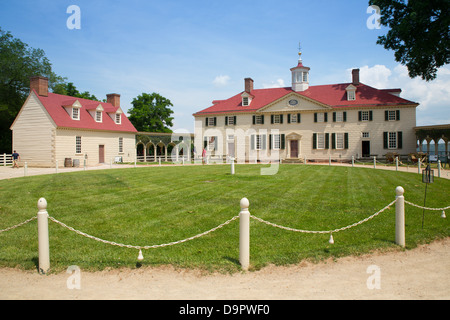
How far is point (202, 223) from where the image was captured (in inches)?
291

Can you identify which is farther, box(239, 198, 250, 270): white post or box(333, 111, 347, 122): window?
box(333, 111, 347, 122): window

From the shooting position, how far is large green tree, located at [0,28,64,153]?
125 ft

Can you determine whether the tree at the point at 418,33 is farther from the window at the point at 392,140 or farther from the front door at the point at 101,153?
the front door at the point at 101,153

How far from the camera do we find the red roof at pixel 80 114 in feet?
100

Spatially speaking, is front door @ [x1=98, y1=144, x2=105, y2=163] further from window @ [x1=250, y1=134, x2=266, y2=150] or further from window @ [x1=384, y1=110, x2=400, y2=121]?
window @ [x1=384, y1=110, x2=400, y2=121]

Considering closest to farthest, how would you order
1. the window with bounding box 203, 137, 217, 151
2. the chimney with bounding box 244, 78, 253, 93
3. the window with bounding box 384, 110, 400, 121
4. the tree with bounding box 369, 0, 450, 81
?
the tree with bounding box 369, 0, 450, 81 < the window with bounding box 384, 110, 400, 121 < the window with bounding box 203, 137, 217, 151 < the chimney with bounding box 244, 78, 253, 93

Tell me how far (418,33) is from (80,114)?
33144 millimetres

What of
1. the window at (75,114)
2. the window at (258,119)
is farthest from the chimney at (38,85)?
the window at (258,119)

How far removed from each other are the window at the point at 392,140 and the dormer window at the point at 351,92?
229 inches

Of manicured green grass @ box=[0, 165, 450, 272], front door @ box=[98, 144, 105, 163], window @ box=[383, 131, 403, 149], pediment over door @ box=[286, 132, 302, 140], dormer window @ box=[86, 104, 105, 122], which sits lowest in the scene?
manicured green grass @ box=[0, 165, 450, 272]

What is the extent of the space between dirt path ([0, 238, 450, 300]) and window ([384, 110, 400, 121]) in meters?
34.0

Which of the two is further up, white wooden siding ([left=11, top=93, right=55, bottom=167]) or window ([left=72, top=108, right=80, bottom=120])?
window ([left=72, top=108, right=80, bottom=120])

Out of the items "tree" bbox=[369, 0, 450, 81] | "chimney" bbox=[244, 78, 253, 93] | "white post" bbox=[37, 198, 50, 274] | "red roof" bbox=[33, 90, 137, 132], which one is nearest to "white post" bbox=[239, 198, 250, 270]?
"white post" bbox=[37, 198, 50, 274]
